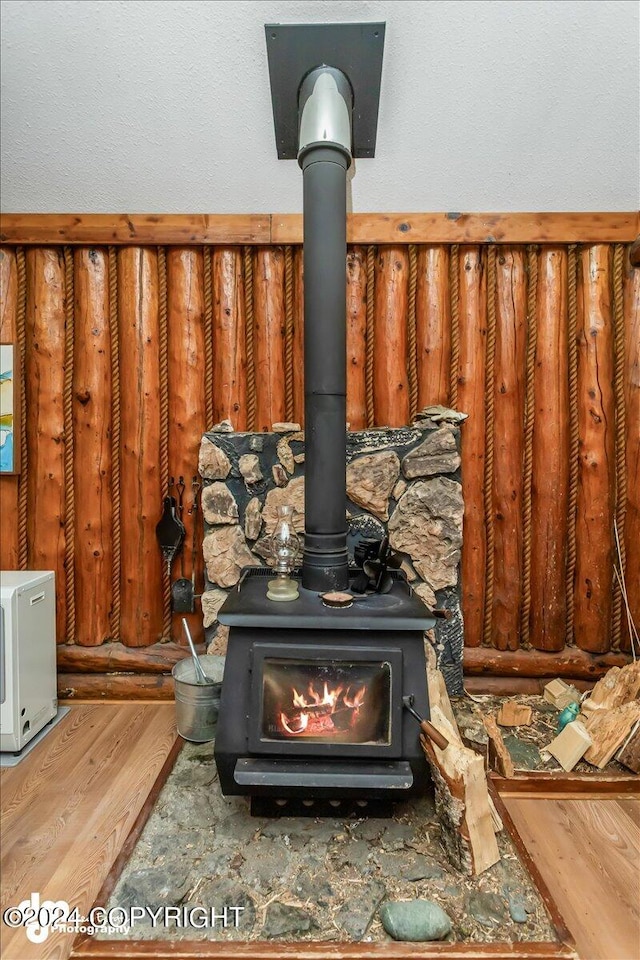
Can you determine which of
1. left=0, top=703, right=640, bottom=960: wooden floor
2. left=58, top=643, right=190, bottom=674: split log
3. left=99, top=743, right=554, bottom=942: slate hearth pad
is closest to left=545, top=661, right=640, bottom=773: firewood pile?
left=0, top=703, right=640, bottom=960: wooden floor

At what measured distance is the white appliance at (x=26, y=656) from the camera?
2248 mm

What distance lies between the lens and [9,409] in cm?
277

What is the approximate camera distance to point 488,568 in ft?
9.30

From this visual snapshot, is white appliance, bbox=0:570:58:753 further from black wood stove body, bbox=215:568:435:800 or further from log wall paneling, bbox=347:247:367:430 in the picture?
log wall paneling, bbox=347:247:367:430

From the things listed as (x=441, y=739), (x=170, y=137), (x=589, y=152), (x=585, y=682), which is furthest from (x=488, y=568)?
(x=170, y=137)

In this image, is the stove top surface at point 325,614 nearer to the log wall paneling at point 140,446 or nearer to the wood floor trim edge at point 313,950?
the wood floor trim edge at point 313,950

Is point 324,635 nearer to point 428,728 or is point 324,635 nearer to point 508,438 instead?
point 428,728

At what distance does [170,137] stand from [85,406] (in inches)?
54.5

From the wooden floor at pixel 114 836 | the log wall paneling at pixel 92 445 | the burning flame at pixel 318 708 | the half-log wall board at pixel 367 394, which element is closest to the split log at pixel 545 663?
the half-log wall board at pixel 367 394

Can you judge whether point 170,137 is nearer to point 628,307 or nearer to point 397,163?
point 397,163

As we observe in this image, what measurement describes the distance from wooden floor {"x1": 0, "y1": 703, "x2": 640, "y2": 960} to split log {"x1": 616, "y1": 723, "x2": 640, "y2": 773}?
6.0 inches

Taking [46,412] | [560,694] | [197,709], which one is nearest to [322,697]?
[197,709]

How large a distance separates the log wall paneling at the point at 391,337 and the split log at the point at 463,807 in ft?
5.40

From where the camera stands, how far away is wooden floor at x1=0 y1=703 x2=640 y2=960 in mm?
1516
